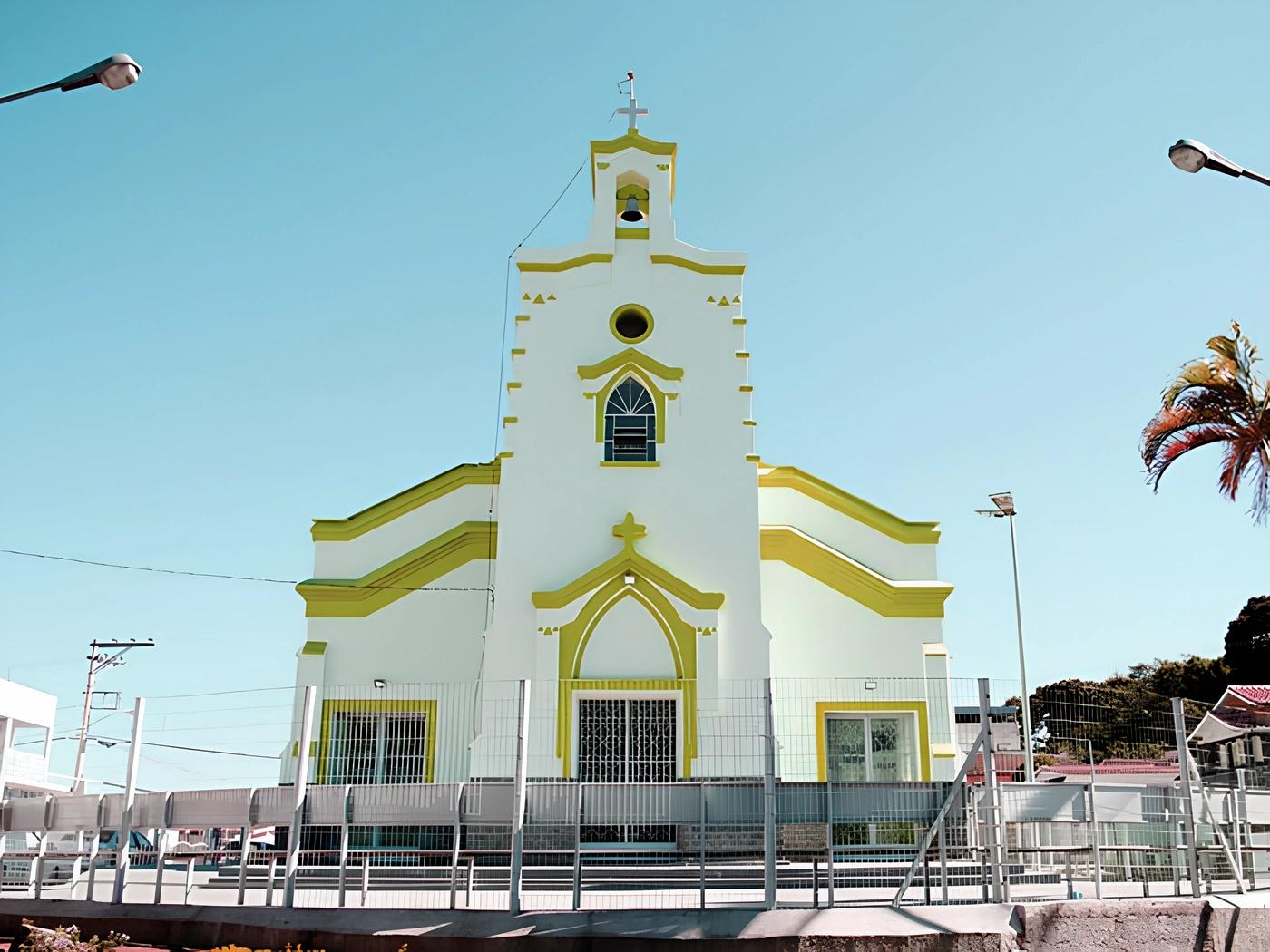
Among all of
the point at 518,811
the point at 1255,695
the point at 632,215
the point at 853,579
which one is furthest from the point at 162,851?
the point at 1255,695

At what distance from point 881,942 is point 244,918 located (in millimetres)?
6112

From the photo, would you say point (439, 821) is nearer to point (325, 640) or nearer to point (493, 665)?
point (493, 665)

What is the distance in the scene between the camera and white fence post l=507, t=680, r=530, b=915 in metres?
11.4

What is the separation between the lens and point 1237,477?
15.3m

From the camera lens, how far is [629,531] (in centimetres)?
2123

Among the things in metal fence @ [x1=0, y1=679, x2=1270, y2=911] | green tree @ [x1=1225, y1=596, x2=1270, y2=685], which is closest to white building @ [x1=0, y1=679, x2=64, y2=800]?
metal fence @ [x1=0, y1=679, x2=1270, y2=911]

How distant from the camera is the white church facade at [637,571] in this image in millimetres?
20250

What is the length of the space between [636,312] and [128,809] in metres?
12.7

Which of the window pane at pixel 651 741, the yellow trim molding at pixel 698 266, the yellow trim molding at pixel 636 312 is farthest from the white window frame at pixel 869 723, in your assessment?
the yellow trim molding at pixel 698 266

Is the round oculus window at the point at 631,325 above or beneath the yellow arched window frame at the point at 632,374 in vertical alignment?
above

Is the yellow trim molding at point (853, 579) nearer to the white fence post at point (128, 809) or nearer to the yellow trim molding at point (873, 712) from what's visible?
the yellow trim molding at point (873, 712)

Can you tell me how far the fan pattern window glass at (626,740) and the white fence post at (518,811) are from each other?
24.3 feet

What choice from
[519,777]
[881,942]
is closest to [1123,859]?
[881,942]

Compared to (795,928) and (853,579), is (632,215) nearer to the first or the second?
(853,579)
